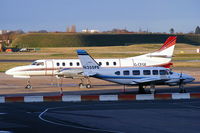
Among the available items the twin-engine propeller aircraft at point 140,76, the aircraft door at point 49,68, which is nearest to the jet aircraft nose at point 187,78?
the twin-engine propeller aircraft at point 140,76

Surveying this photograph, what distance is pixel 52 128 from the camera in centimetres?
2264

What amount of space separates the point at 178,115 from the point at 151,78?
37.9ft

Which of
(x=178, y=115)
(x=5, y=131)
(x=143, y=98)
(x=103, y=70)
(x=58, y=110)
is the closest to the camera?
(x=5, y=131)

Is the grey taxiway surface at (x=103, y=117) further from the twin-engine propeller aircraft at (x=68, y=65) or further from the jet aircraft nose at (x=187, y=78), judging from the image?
the twin-engine propeller aircraft at (x=68, y=65)

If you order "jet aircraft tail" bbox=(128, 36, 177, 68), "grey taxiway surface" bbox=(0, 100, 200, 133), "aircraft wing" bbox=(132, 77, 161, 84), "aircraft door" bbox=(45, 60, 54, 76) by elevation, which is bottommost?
"grey taxiway surface" bbox=(0, 100, 200, 133)

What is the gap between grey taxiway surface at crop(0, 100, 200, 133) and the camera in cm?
2264

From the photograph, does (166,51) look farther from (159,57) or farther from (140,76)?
(140,76)

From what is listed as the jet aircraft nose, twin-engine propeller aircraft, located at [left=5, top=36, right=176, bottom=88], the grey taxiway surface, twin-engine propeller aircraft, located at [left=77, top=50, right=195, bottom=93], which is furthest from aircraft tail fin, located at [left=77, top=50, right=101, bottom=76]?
the jet aircraft nose

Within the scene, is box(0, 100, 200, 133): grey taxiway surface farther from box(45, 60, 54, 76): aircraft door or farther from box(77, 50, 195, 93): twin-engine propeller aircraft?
box(45, 60, 54, 76): aircraft door

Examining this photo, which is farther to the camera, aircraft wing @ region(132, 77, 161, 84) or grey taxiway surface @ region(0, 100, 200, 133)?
aircraft wing @ region(132, 77, 161, 84)

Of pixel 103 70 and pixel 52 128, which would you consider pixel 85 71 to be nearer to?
pixel 103 70

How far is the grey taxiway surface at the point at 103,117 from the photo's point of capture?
74.3ft

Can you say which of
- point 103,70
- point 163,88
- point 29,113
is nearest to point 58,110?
point 29,113

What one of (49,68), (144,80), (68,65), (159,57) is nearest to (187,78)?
(144,80)
